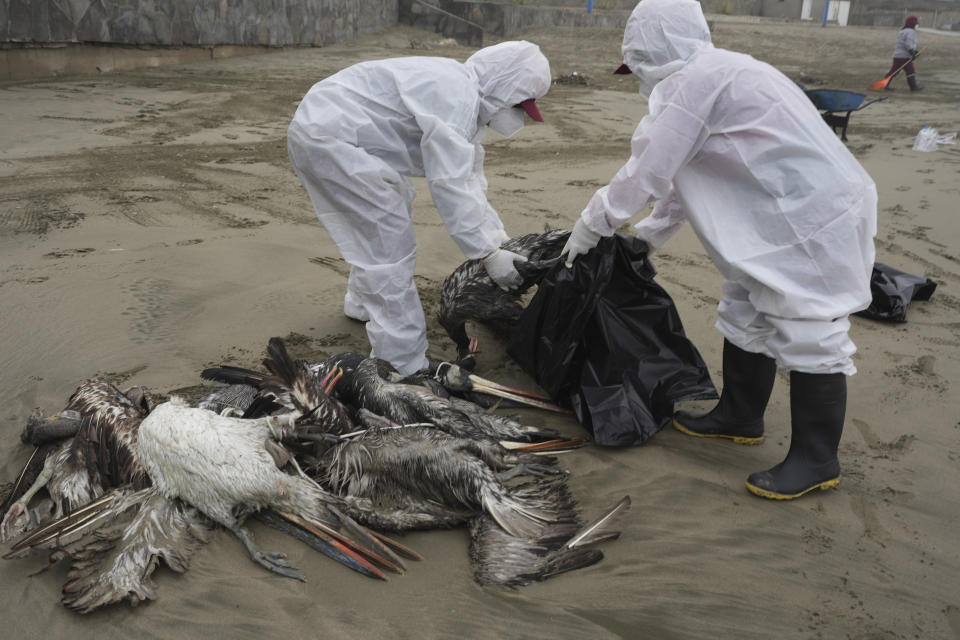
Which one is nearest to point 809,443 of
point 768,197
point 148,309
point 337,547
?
point 768,197

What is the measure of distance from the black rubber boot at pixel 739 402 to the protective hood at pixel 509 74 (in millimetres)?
1385

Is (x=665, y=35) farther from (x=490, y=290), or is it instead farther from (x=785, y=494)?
(x=785, y=494)

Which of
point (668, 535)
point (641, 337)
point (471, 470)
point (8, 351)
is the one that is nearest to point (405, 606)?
point (471, 470)

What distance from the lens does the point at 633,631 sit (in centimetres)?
194

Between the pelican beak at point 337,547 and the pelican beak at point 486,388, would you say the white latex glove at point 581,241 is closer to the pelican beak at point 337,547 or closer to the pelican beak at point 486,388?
the pelican beak at point 486,388

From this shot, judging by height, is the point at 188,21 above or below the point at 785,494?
above

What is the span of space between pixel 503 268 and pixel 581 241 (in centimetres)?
52

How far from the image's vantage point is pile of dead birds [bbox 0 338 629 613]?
2.10m

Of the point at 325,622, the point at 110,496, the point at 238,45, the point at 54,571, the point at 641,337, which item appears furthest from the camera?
the point at 238,45

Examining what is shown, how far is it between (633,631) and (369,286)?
6.17 feet

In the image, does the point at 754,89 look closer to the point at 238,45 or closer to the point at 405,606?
the point at 405,606

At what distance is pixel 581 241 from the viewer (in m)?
2.75

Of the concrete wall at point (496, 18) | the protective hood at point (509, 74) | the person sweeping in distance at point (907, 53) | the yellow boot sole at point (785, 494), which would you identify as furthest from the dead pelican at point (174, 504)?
the concrete wall at point (496, 18)

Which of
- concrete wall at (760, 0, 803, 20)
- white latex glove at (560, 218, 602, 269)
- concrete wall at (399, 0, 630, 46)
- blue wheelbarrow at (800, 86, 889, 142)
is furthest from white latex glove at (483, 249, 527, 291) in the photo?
concrete wall at (760, 0, 803, 20)
